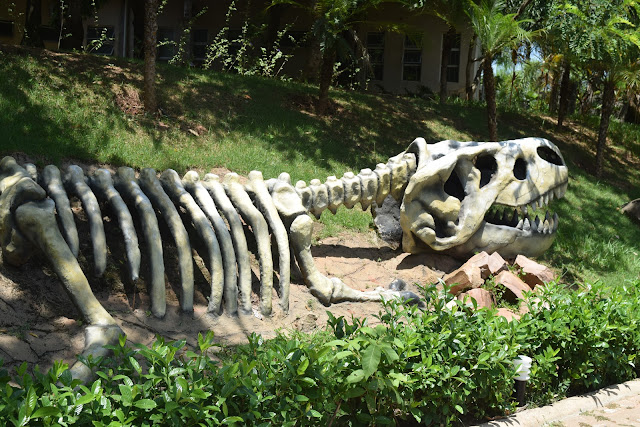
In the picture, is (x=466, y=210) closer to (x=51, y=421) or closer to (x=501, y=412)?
(x=501, y=412)

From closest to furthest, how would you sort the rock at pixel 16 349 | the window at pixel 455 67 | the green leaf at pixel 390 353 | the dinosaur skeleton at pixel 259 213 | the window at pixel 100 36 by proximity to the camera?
the green leaf at pixel 390 353 < the rock at pixel 16 349 < the dinosaur skeleton at pixel 259 213 < the window at pixel 100 36 < the window at pixel 455 67

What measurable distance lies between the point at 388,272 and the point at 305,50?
1380cm

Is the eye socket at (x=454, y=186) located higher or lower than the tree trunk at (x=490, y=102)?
lower

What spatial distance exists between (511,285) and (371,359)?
351 cm

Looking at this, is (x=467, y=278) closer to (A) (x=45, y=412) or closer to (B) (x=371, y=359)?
(B) (x=371, y=359)

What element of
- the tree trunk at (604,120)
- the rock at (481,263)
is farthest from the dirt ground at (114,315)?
the tree trunk at (604,120)

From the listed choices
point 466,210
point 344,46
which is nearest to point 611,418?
point 466,210

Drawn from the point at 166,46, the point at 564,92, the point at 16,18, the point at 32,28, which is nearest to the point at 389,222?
the point at 32,28

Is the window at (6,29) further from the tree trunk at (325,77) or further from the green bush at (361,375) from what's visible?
the green bush at (361,375)

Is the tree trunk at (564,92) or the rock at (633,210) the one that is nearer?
the rock at (633,210)

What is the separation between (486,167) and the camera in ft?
24.3

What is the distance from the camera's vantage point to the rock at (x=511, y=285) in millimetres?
6613

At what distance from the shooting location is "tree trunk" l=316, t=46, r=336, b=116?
42.0 ft

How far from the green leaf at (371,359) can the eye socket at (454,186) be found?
394 cm
